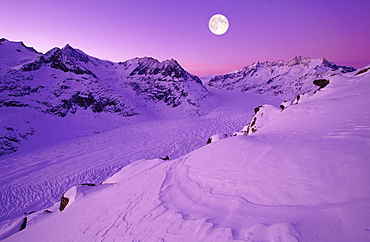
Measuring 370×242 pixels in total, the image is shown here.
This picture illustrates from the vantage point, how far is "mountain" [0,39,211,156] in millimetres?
25531

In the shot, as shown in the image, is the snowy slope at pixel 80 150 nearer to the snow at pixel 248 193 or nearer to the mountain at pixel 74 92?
the snow at pixel 248 193

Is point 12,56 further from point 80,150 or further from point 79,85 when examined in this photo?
point 80,150

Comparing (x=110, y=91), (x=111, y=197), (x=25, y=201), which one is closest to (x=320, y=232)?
(x=111, y=197)

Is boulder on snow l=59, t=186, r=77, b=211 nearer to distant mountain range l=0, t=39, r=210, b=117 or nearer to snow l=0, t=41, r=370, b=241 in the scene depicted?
snow l=0, t=41, r=370, b=241

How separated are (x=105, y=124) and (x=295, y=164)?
32.6 meters

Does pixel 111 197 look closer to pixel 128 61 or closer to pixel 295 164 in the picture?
pixel 295 164

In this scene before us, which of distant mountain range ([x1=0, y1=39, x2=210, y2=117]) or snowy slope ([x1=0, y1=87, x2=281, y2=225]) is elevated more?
distant mountain range ([x1=0, y1=39, x2=210, y2=117])

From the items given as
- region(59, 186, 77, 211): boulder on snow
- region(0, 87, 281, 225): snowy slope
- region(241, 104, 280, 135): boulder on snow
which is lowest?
Result: region(0, 87, 281, 225): snowy slope

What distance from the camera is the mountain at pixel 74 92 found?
2553cm

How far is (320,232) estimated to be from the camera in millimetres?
2186

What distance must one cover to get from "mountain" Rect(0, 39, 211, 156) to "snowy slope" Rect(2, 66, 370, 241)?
2382cm

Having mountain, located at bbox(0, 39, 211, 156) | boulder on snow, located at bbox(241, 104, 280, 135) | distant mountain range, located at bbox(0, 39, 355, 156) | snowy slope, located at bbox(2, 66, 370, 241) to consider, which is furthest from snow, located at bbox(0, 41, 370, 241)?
distant mountain range, located at bbox(0, 39, 355, 156)

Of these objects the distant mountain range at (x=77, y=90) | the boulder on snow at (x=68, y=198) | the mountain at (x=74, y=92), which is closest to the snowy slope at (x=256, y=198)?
the boulder on snow at (x=68, y=198)

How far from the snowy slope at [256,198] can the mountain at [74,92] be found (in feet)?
78.1
